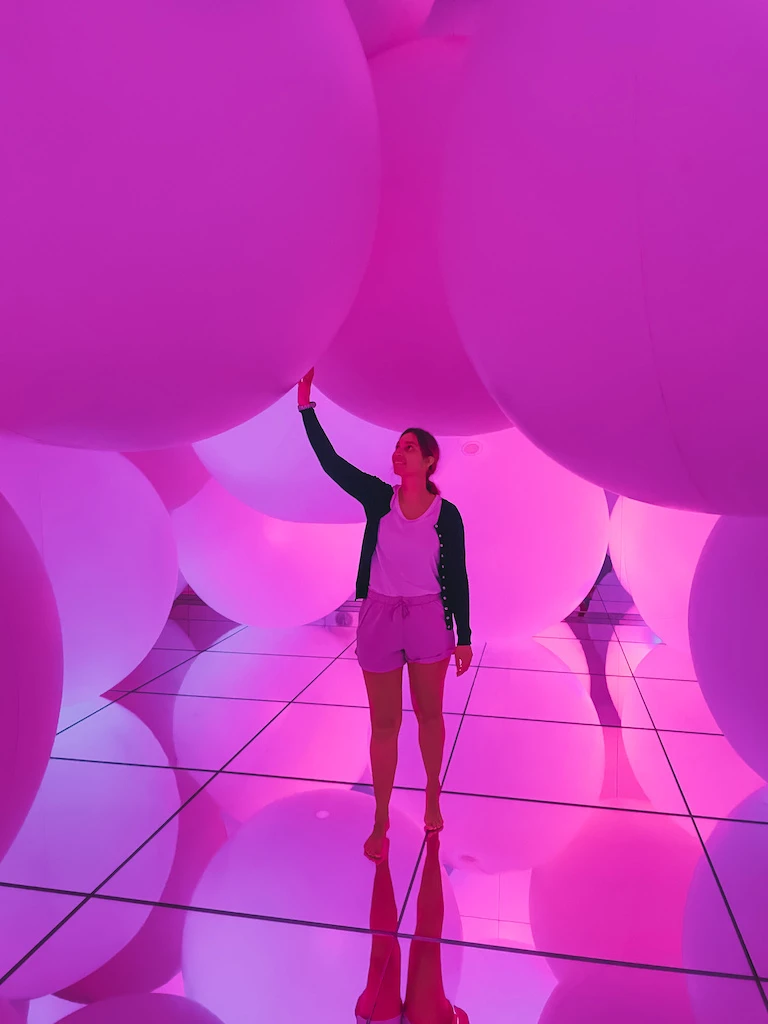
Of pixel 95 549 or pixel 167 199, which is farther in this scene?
pixel 95 549

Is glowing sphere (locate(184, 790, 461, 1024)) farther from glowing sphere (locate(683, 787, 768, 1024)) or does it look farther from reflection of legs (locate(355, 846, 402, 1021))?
glowing sphere (locate(683, 787, 768, 1024))

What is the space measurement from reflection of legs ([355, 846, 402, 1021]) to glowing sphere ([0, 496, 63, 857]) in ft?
2.26

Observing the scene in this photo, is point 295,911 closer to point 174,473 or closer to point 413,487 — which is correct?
point 413,487

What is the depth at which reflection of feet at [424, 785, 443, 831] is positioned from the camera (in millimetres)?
1840

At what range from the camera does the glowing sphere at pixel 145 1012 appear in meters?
1.24

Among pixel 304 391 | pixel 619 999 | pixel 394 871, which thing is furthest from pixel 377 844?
pixel 304 391

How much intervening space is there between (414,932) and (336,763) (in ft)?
2.71

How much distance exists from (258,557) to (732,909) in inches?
80.6

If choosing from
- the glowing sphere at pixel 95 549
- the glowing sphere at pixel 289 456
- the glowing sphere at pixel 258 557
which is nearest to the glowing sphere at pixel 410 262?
the glowing sphere at pixel 289 456

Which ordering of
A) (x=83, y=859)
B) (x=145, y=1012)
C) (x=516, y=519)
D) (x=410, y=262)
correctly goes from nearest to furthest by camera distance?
1. (x=145, y=1012)
2. (x=410, y=262)
3. (x=83, y=859)
4. (x=516, y=519)

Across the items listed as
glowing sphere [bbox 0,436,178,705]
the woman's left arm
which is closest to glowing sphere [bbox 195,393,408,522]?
glowing sphere [bbox 0,436,178,705]

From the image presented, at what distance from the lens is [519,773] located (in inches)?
87.0

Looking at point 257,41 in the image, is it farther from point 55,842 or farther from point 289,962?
point 55,842

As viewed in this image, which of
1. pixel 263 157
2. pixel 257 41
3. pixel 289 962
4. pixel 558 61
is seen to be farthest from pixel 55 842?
pixel 558 61
